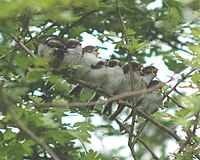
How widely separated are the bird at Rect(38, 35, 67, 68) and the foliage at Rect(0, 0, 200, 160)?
0.14m

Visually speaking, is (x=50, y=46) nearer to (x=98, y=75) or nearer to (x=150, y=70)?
(x=98, y=75)

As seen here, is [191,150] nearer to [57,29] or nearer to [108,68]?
[108,68]

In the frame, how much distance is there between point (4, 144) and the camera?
16.8ft

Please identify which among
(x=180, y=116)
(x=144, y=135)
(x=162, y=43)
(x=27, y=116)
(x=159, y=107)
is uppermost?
(x=162, y=43)

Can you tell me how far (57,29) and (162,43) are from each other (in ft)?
8.92

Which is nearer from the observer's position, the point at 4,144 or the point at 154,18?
the point at 4,144

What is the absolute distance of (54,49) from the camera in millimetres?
6121

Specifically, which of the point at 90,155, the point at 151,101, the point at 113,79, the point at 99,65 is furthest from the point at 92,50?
the point at 90,155

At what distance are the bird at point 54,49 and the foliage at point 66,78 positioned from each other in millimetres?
145

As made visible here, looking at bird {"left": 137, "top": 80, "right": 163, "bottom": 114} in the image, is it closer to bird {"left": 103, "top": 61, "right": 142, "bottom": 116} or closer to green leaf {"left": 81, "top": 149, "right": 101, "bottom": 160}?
bird {"left": 103, "top": 61, "right": 142, "bottom": 116}

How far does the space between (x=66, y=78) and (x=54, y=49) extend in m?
0.32

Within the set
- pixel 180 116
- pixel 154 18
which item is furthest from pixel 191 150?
pixel 154 18

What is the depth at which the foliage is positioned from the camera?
3822 mm

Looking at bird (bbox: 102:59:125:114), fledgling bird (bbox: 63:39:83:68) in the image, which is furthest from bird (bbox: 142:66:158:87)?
fledgling bird (bbox: 63:39:83:68)
